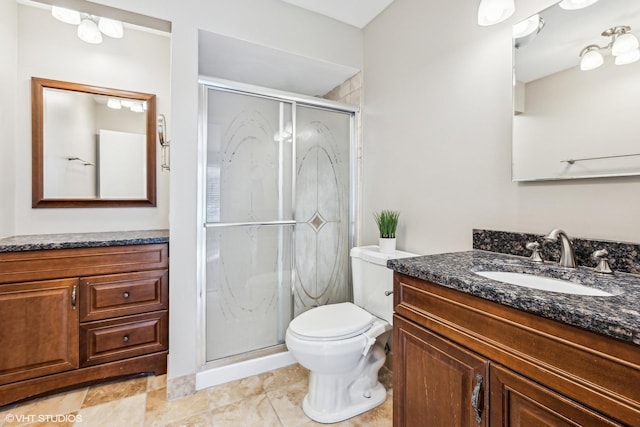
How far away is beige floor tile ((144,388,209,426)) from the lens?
4.93 ft

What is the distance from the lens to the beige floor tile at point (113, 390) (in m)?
1.65

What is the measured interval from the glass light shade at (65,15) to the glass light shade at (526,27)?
242cm

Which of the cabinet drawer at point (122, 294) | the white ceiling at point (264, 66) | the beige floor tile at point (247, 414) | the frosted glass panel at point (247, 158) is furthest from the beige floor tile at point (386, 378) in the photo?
the white ceiling at point (264, 66)

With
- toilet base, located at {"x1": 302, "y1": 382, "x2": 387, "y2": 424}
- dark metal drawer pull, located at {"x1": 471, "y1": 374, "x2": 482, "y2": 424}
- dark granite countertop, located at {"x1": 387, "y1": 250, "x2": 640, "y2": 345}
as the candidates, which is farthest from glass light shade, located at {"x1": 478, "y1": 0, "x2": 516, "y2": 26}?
toilet base, located at {"x1": 302, "y1": 382, "x2": 387, "y2": 424}

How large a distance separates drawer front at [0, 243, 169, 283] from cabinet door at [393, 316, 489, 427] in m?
1.56

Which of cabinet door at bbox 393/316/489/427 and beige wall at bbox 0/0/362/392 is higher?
beige wall at bbox 0/0/362/392

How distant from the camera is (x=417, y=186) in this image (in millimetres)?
1794

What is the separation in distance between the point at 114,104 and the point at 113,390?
6.48 feet

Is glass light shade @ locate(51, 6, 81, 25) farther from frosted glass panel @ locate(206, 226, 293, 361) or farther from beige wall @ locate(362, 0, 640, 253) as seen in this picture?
beige wall @ locate(362, 0, 640, 253)

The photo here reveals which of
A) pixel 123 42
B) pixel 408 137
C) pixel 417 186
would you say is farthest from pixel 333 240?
pixel 123 42

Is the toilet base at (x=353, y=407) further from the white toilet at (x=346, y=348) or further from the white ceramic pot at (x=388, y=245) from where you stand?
the white ceramic pot at (x=388, y=245)

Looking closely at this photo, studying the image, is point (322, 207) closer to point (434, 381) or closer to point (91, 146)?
point (434, 381)

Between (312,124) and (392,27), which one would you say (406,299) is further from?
(392,27)

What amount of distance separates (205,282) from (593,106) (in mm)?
2050
